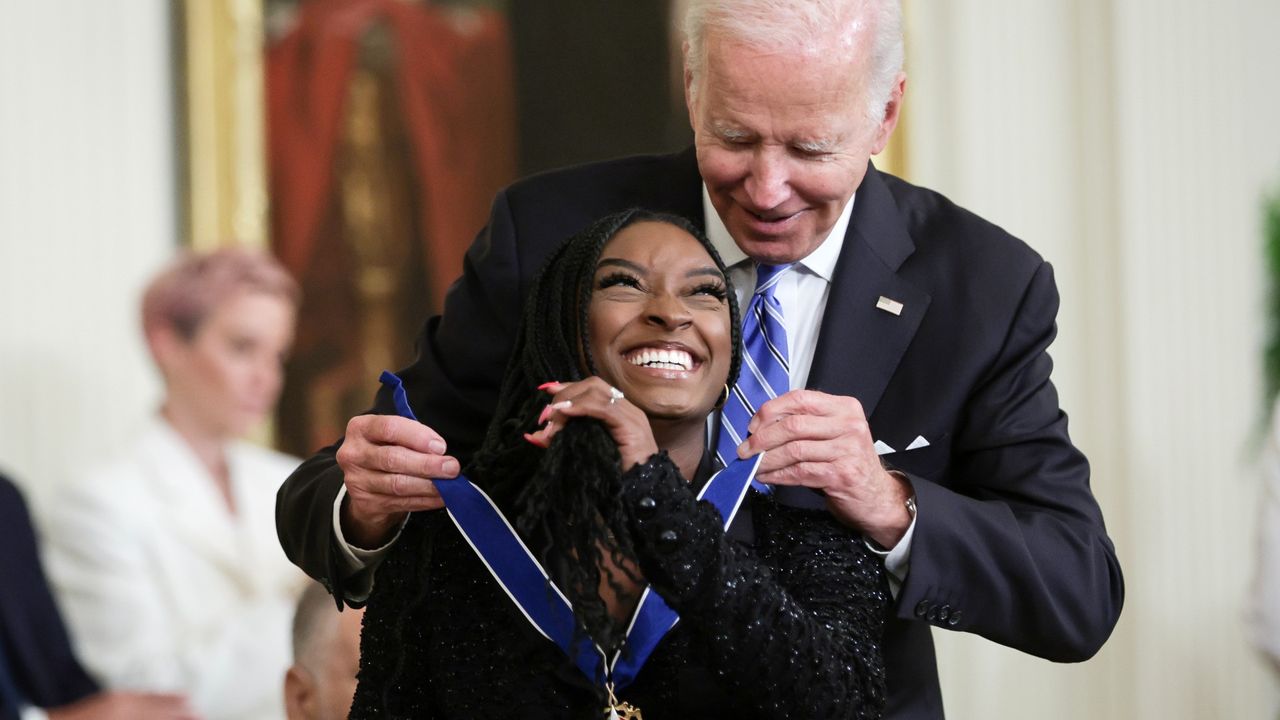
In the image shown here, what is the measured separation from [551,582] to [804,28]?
3.19 feet

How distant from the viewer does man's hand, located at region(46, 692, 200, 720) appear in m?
4.86

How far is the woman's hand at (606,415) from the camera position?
2121 millimetres

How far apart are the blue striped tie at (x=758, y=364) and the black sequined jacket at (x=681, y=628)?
11cm

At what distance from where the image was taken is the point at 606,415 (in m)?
2.12

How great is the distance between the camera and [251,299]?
251 inches

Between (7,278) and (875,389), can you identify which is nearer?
(875,389)

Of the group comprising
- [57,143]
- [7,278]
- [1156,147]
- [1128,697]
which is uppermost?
[1156,147]

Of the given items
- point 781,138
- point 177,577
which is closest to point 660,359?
point 781,138

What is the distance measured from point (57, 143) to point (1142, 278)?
440 cm

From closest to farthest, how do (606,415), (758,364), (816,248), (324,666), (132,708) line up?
1. (606,415)
2. (758,364)
3. (816,248)
4. (324,666)
5. (132,708)

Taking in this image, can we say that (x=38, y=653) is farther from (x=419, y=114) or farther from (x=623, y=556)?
(x=623, y=556)

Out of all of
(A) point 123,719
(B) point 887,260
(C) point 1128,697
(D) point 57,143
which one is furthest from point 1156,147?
(D) point 57,143

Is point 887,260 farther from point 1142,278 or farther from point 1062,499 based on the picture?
point 1142,278

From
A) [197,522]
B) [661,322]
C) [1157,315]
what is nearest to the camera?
[661,322]
